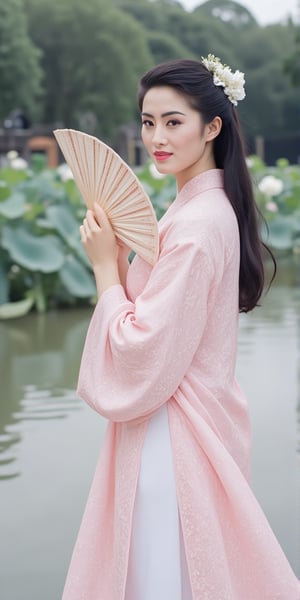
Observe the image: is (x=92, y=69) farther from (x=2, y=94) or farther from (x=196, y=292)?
(x=196, y=292)

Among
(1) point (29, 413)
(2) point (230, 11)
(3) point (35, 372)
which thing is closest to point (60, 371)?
(3) point (35, 372)

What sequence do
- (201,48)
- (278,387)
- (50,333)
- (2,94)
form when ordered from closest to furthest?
(278,387) < (50,333) < (2,94) < (201,48)

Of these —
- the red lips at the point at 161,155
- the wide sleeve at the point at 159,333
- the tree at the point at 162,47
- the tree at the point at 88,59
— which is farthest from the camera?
the tree at the point at 162,47

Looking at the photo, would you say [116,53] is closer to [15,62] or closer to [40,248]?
[15,62]

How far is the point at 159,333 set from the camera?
1656 millimetres

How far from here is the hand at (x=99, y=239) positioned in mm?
1768

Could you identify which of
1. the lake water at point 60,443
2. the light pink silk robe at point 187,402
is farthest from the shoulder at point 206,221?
the lake water at point 60,443

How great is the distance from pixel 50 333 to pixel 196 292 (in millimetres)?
3903

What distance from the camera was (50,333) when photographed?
5.53 m

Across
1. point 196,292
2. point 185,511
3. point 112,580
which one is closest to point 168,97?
point 196,292

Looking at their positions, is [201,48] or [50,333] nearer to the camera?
[50,333]

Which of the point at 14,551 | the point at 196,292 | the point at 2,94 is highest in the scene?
the point at 2,94

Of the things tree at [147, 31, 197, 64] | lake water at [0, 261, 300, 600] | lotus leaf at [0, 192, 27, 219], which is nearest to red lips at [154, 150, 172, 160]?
lake water at [0, 261, 300, 600]

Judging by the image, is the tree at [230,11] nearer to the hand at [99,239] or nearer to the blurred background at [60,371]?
the blurred background at [60,371]
